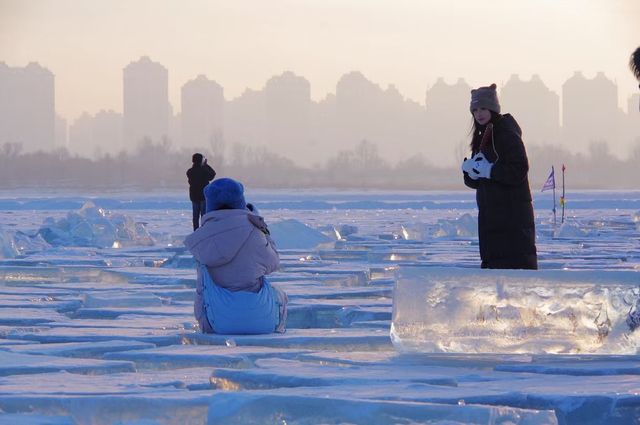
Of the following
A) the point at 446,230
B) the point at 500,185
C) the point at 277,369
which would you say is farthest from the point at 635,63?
the point at 446,230

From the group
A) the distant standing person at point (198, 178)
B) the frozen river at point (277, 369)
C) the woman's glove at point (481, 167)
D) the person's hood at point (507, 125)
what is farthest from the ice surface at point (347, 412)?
the distant standing person at point (198, 178)

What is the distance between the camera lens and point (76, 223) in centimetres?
1778

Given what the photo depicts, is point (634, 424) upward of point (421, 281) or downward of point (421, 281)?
downward

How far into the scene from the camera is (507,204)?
19.3ft

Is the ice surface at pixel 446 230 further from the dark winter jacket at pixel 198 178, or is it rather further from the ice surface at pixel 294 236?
the dark winter jacket at pixel 198 178

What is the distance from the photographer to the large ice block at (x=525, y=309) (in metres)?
4.91

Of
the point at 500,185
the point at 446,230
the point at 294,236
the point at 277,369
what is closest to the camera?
the point at 277,369

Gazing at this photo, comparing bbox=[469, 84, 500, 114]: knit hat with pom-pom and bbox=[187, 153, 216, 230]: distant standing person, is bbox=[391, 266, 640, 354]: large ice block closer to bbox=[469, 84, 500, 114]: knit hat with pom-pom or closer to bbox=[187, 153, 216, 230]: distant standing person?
bbox=[469, 84, 500, 114]: knit hat with pom-pom

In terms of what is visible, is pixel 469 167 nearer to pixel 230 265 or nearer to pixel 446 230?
pixel 230 265

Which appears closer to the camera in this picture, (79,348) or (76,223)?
(79,348)

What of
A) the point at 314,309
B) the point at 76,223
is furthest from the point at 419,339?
the point at 76,223

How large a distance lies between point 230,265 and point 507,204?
1.29 m

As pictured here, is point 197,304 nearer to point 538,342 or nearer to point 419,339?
point 419,339

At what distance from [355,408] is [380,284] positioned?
232 inches
